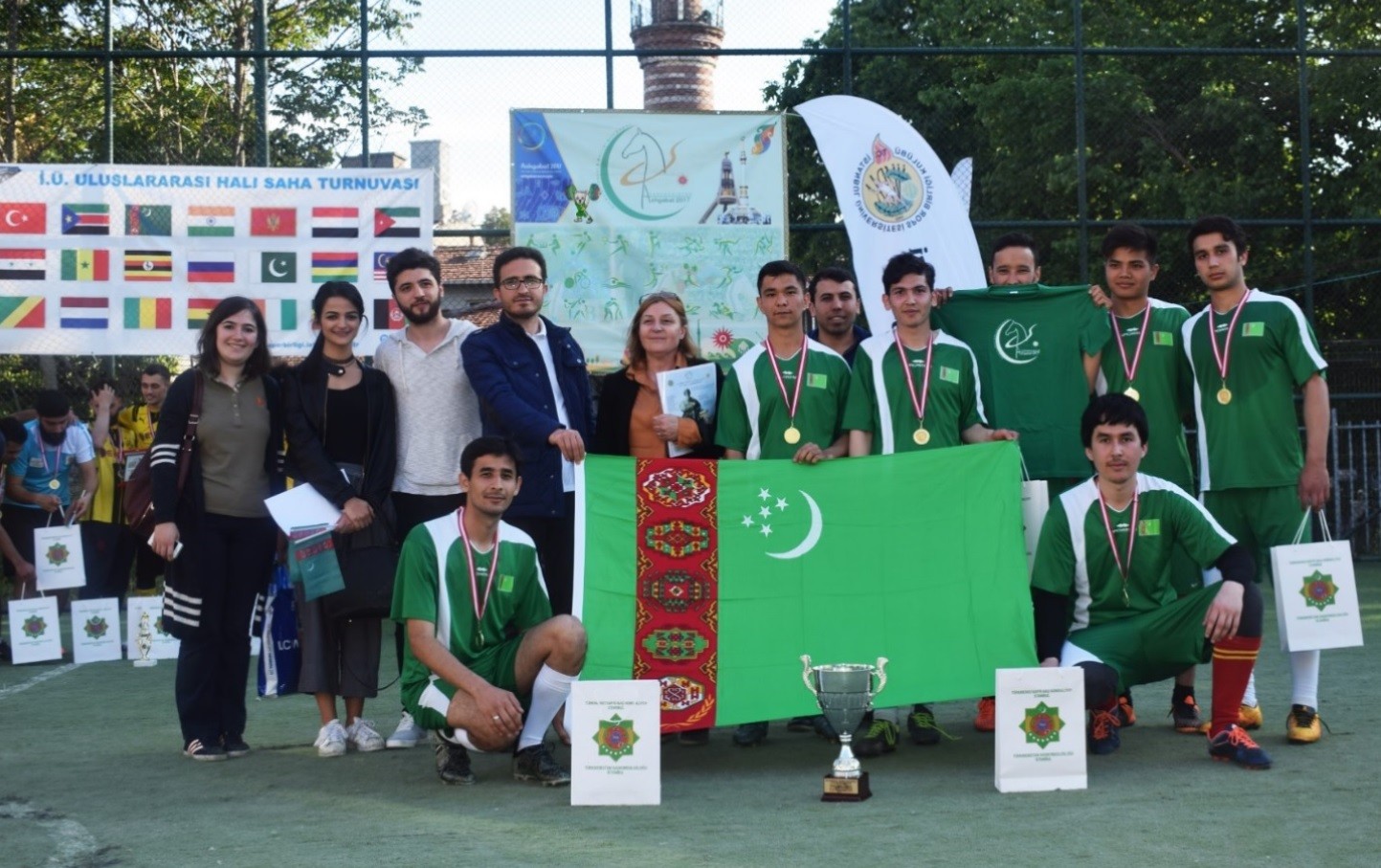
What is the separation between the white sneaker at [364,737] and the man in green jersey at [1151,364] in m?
2.76

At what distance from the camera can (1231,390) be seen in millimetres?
5926

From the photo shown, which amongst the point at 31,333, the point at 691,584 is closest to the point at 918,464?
the point at 691,584

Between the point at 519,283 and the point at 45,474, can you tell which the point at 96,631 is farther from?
the point at 519,283

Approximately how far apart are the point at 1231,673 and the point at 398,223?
6.43m

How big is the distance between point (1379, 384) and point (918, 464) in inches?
402

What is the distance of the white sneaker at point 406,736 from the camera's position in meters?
6.19

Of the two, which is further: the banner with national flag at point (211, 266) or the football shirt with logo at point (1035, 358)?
the banner with national flag at point (211, 266)

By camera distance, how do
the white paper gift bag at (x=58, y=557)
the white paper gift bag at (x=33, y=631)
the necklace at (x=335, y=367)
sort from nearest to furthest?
the necklace at (x=335, y=367), the white paper gift bag at (x=33, y=631), the white paper gift bag at (x=58, y=557)

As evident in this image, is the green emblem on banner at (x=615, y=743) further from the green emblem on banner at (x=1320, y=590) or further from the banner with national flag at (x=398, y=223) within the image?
the banner with national flag at (x=398, y=223)

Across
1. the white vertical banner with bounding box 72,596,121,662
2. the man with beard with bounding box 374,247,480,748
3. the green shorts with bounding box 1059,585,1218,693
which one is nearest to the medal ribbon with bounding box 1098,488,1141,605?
the green shorts with bounding box 1059,585,1218,693

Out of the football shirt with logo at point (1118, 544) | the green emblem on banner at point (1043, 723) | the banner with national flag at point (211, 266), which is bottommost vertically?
the green emblem on banner at point (1043, 723)

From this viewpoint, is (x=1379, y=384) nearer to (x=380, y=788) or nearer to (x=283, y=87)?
(x=283, y=87)

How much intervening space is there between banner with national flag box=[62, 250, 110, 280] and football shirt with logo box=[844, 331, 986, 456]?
19.7 ft

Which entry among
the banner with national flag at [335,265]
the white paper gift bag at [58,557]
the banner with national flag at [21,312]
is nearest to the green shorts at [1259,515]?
the banner with national flag at [335,265]
